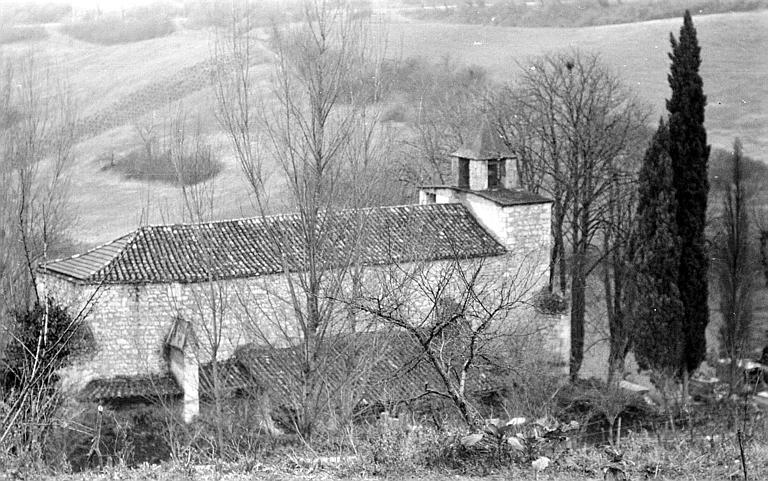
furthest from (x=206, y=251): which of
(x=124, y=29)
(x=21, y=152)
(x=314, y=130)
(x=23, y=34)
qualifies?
(x=124, y=29)

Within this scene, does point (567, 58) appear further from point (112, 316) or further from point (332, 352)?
point (332, 352)

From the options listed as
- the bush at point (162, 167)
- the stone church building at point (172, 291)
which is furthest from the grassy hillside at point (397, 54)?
the stone church building at point (172, 291)

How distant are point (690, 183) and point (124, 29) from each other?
22.5 metres

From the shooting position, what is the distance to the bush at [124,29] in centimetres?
3319

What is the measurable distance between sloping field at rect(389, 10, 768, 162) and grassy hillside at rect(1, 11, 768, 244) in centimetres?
4

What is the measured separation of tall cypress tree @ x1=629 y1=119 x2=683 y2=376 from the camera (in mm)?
19844

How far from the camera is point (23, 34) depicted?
29.0 meters

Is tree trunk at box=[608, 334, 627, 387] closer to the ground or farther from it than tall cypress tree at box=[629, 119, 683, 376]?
closer to the ground

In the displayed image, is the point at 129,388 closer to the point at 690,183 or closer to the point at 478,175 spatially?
the point at 478,175

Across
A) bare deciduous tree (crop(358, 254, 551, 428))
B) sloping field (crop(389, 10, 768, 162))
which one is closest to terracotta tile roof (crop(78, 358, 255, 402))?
bare deciduous tree (crop(358, 254, 551, 428))

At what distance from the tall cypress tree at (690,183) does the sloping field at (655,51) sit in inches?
272

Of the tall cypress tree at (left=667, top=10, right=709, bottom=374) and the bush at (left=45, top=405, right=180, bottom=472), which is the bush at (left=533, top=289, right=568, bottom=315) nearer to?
the tall cypress tree at (left=667, top=10, right=709, bottom=374)

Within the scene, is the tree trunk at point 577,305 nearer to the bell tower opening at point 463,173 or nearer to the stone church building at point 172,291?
the bell tower opening at point 463,173

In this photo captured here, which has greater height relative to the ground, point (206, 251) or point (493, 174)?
point (493, 174)
